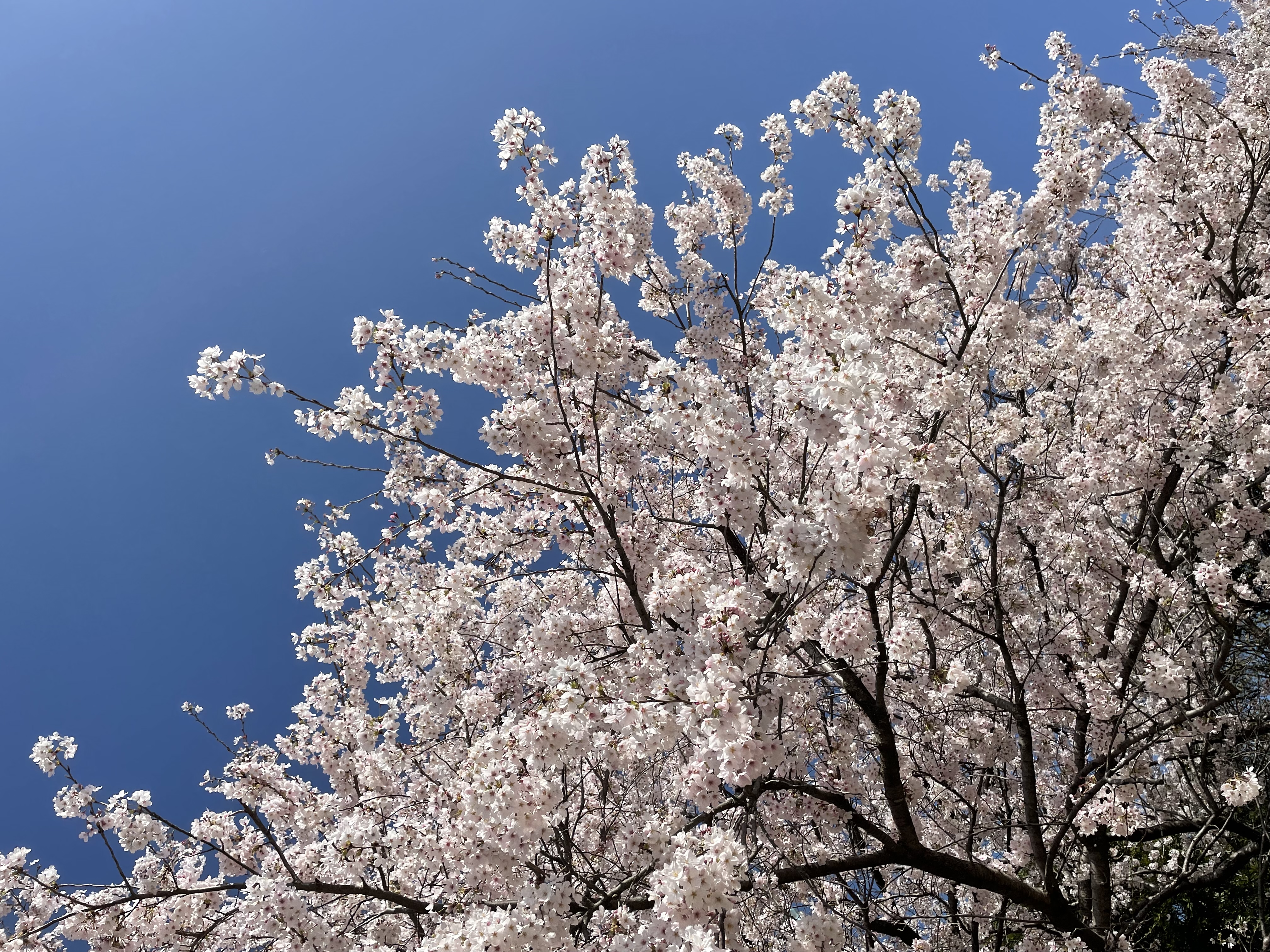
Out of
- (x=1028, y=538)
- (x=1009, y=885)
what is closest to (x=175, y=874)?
(x=1009, y=885)

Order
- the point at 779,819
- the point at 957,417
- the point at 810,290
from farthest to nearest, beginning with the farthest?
the point at 957,417, the point at 779,819, the point at 810,290

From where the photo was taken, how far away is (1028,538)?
26.8ft

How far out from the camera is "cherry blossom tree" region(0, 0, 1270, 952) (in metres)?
4.23

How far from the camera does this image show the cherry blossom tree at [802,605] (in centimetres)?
423

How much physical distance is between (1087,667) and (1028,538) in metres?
2.00

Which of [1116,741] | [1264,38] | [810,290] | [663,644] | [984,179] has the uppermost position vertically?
[1264,38]

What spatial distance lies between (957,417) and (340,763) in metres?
6.59

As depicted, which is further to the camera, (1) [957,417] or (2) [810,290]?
(1) [957,417]

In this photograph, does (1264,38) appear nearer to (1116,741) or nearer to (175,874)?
(1116,741)

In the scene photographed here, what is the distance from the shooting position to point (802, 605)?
5422 mm

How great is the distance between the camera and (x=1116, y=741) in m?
6.39

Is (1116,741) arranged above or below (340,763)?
below

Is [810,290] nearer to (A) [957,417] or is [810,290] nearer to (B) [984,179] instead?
(A) [957,417]

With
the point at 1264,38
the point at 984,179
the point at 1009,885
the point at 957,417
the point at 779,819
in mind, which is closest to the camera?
the point at 1009,885
